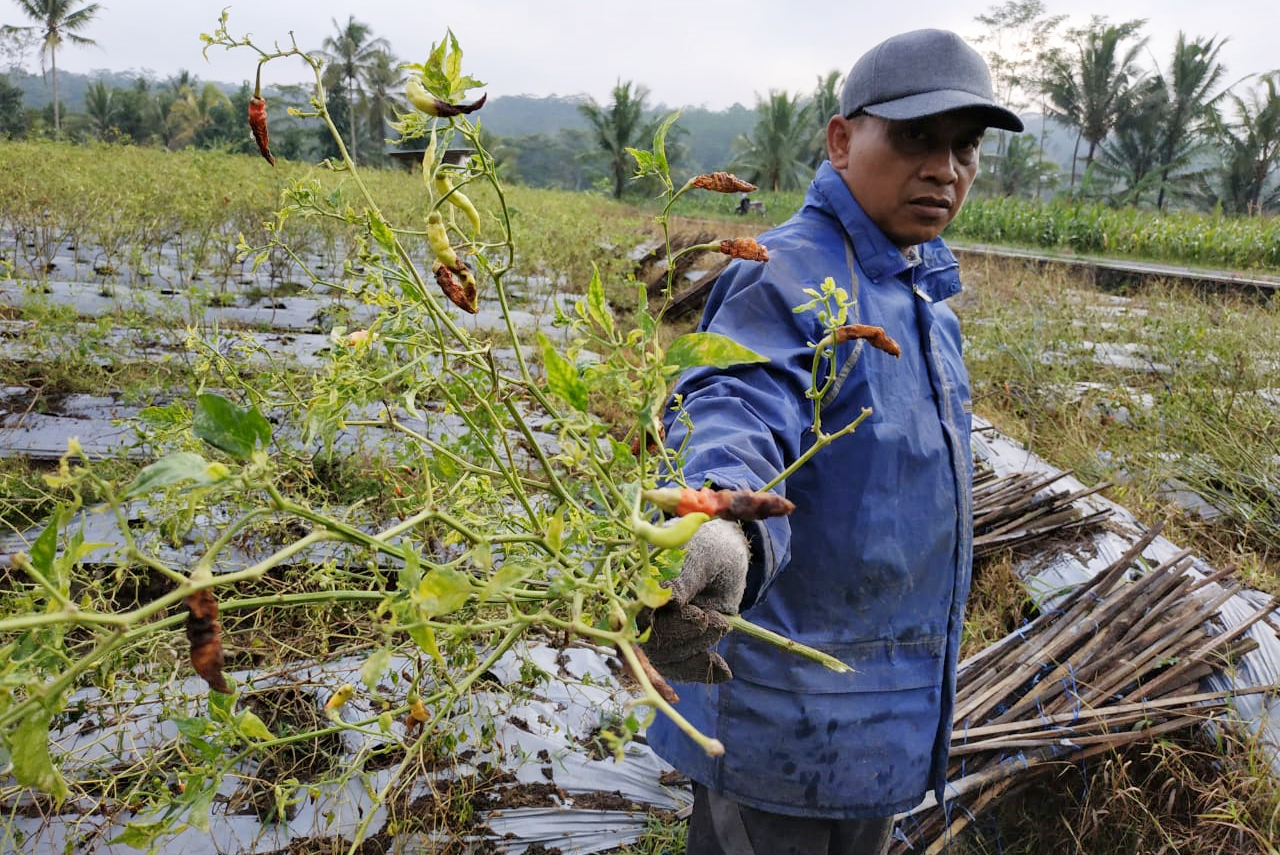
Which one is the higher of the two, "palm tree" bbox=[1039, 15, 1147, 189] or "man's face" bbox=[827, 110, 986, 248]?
"palm tree" bbox=[1039, 15, 1147, 189]

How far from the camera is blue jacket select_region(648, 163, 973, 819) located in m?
1.29

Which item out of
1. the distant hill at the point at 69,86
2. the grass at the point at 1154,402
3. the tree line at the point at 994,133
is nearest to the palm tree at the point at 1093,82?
the tree line at the point at 994,133

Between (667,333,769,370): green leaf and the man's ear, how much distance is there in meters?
1.02

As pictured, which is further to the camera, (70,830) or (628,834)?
(628,834)

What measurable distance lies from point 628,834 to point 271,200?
5525 mm

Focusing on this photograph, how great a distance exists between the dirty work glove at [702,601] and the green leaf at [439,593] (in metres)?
0.24

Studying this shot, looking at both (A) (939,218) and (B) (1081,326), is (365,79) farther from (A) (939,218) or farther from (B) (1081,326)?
(A) (939,218)

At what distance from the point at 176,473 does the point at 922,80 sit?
1.31m

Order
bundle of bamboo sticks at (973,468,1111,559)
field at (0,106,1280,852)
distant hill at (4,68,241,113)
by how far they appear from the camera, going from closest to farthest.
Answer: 1. field at (0,106,1280,852)
2. bundle of bamboo sticks at (973,468,1111,559)
3. distant hill at (4,68,241,113)

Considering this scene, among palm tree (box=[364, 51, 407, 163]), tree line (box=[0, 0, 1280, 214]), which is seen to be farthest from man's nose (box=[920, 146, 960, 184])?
palm tree (box=[364, 51, 407, 163])

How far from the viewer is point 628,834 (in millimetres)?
2012

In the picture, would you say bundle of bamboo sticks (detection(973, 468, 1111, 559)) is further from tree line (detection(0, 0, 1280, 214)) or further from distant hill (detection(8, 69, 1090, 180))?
distant hill (detection(8, 69, 1090, 180))

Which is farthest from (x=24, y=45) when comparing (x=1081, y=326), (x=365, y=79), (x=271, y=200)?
(x=1081, y=326)

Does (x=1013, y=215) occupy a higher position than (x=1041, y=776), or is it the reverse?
(x=1013, y=215)
